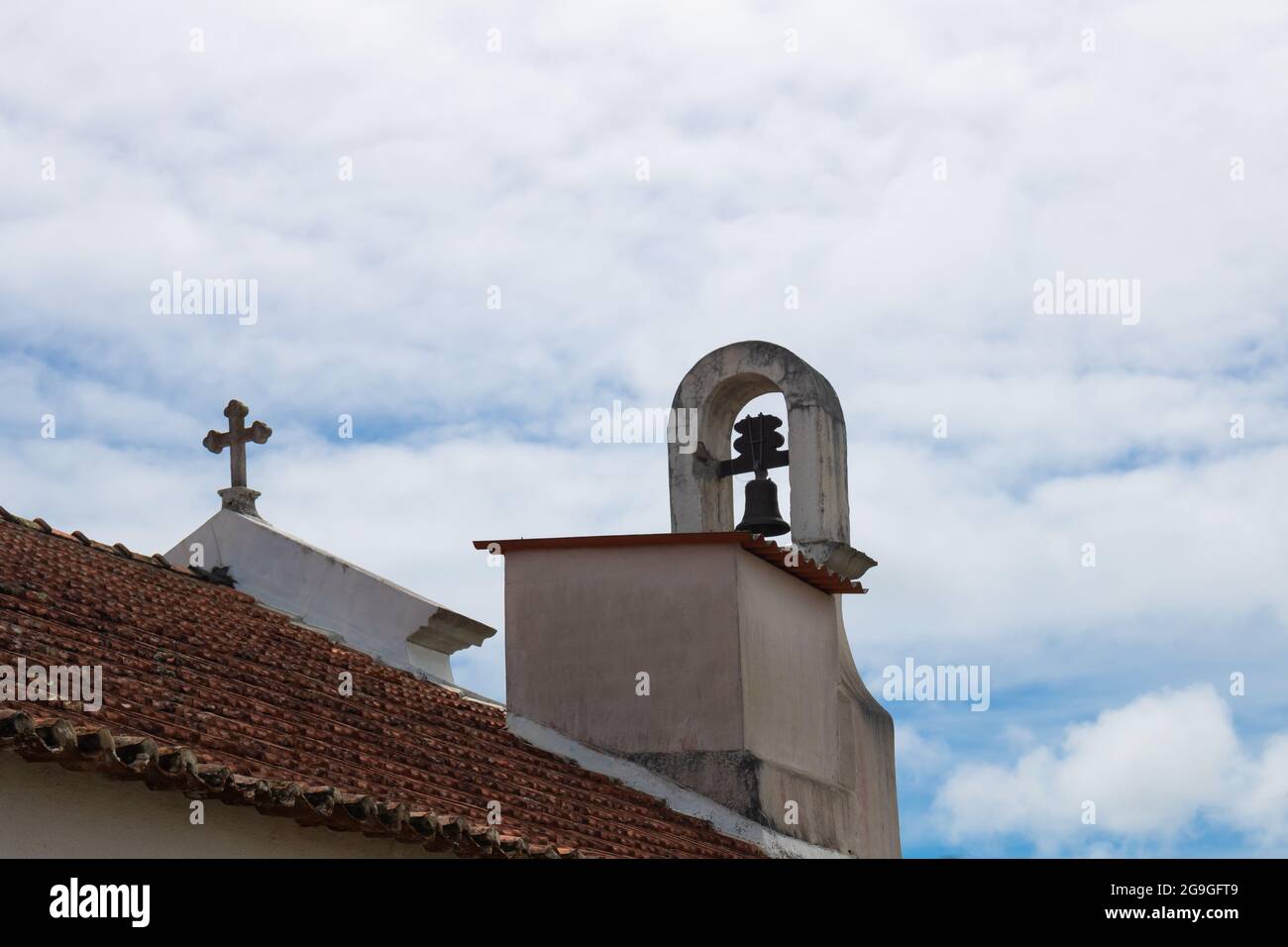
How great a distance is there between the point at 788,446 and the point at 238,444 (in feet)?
15.8

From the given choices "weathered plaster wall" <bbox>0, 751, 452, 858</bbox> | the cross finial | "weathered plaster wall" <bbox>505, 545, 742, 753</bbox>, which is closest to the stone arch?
"weathered plaster wall" <bbox>505, 545, 742, 753</bbox>

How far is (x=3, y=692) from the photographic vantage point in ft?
27.5

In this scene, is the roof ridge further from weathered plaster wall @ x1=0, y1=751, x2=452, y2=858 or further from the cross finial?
weathered plaster wall @ x1=0, y1=751, x2=452, y2=858

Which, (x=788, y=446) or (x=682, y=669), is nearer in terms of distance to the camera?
(x=682, y=669)

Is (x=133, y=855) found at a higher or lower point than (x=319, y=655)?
lower

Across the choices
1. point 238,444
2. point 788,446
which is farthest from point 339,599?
point 788,446

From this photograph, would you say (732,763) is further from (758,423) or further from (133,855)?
(133,855)

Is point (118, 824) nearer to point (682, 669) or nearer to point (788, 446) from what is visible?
point (682, 669)

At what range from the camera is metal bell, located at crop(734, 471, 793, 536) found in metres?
15.1

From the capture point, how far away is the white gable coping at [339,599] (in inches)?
613

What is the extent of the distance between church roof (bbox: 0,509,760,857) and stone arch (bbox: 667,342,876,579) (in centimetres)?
226

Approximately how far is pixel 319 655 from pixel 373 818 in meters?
5.36

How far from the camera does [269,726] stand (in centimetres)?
1045
